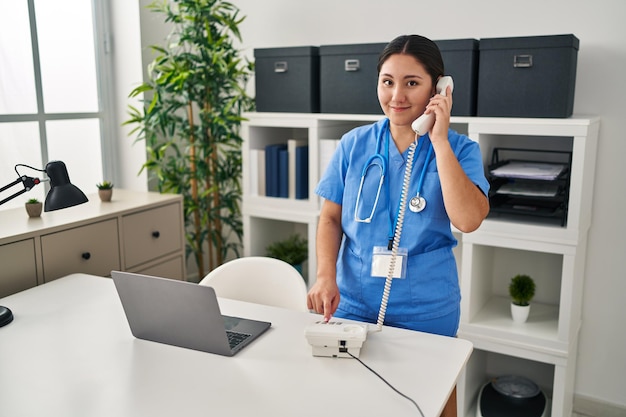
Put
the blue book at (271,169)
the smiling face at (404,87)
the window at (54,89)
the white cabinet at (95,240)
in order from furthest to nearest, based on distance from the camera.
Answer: the blue book at (271,169) → the window at (54,89) → the white cabinet at (95,240) → the smiling face at (404,87)

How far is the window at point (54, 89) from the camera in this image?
9.83 ft

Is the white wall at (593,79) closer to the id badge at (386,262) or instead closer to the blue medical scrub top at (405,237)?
the blue medical scrub top at (405,237)

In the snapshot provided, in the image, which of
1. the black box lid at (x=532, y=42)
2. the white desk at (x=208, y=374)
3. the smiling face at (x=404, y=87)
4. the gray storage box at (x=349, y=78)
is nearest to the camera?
the white desk at (x=208, y=374)

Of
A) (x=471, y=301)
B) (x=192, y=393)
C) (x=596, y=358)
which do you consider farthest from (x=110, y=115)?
(x=596, y=358)

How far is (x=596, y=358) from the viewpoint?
2.78m

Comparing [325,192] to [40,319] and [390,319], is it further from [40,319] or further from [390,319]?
[40,319]

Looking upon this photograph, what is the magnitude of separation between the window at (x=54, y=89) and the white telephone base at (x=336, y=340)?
2.15m

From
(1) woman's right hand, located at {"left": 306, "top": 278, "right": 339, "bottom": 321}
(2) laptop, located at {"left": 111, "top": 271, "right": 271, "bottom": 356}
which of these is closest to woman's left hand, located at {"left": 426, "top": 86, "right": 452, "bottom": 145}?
(1) woman's right hand, located at {"left": 306, "top": 278, "right": 339, "bottom": 321}

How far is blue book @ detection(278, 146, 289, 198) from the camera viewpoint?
3.07m

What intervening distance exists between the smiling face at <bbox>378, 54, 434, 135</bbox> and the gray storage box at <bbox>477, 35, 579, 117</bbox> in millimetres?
853

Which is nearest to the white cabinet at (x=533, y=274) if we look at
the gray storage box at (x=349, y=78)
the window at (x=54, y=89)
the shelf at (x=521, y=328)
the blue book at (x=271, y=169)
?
the shelf at (x=521, y=328)

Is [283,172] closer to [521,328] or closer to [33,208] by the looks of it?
[33,208]

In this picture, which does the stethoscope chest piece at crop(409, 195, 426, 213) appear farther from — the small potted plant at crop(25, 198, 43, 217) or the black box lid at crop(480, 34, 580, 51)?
the small potted plant at crop(25, 198, 43, 217)

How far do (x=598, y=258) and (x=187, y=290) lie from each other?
1978 millimetres
